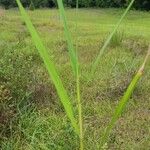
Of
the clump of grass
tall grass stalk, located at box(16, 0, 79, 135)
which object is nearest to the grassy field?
the clump of grass

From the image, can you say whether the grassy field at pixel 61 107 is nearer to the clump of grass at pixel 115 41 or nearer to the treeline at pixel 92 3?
the clump of grass at pixel 115 41

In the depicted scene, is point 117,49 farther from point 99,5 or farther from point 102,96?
point 99,5

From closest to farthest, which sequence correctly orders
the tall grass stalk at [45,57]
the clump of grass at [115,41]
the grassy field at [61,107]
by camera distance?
the tall grass stalk at [45,57] → the grassy field at [61,107] → the clump of grass at [115,41]

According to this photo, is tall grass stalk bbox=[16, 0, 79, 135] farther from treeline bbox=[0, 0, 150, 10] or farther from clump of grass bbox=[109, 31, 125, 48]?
treeline bbox=[0, 0, 150, 10]

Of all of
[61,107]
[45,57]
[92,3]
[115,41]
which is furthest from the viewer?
[92,3]

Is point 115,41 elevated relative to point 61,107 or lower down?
lower down

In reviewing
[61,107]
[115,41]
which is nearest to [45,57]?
[61,107]

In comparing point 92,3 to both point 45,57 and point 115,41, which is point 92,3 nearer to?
point 115,41

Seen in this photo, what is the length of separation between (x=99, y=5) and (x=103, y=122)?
30.8 meters

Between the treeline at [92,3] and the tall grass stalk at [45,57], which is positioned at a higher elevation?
the tall grass stalk at [45,57]

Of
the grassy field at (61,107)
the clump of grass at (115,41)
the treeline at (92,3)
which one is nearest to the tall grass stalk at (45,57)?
the grassy field at (61,107)

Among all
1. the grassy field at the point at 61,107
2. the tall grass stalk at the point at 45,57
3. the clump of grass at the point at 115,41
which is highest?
the tall grass stalk at the point at 45,57

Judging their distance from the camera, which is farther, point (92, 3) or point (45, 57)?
point (92, 3)

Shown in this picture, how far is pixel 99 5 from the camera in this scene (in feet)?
120
